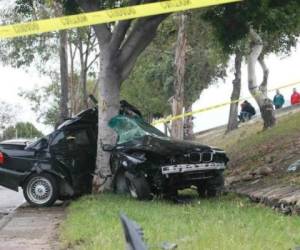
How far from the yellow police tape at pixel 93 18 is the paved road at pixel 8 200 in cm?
468

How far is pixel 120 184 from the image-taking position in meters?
13.5

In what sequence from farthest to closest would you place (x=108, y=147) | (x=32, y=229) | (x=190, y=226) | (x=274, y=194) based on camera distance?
(x=108, y=147)
(x=274, y=194)
(x=32, y=229)
(x=190, y=226)

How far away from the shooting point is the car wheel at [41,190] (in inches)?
529

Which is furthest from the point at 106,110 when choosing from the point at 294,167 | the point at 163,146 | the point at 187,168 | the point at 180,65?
the point at 180,65

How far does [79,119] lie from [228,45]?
13.5 ft

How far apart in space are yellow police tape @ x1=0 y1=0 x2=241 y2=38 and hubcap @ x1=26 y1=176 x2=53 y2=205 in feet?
14.4

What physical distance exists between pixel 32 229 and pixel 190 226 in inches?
113

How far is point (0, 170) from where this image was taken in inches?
537

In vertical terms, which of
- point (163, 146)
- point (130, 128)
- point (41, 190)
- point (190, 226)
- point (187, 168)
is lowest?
point (190, 226)

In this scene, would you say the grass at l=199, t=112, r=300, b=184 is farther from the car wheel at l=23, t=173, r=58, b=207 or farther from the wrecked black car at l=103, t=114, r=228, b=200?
the car wheel at l=23, t=173, r=58, b=207

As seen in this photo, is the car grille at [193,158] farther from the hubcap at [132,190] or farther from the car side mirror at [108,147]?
the car side mirror at [108,147]

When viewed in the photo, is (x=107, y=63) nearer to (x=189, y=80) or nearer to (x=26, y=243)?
(x=26, y=243)

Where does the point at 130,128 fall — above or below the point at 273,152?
above

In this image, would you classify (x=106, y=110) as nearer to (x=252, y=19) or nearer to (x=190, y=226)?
(x=252, y=19)
